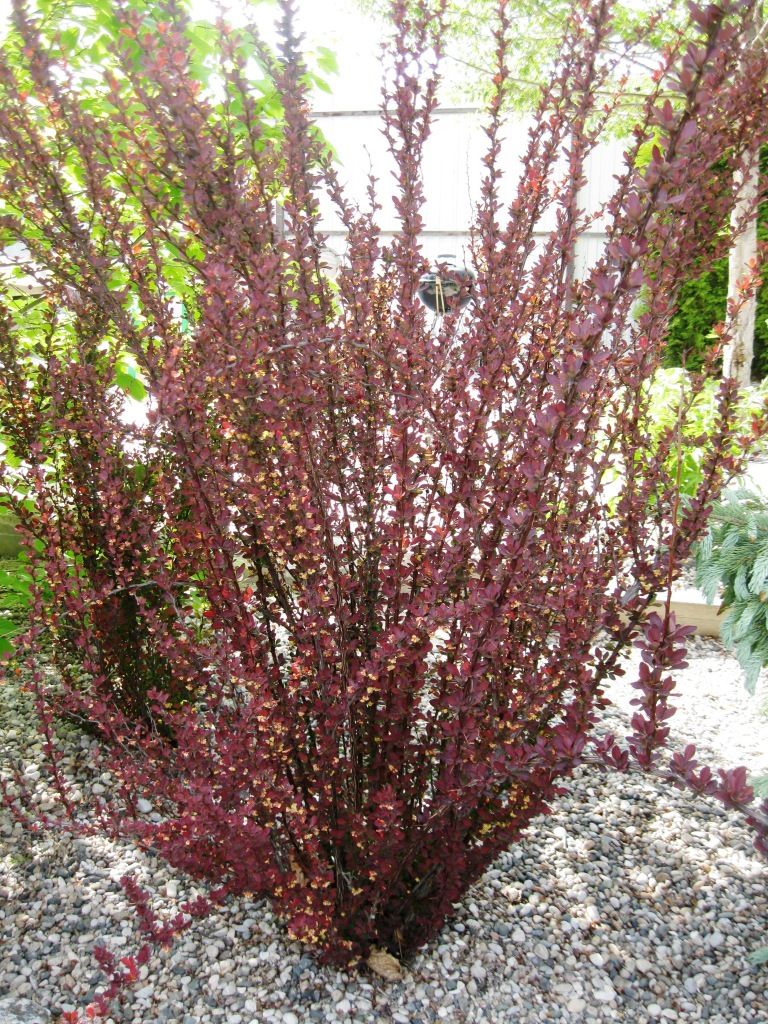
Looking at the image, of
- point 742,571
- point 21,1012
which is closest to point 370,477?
point 21,1012

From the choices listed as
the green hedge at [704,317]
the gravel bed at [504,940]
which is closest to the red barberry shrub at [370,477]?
the gravel bed at [504,940]

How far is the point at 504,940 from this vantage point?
229 centimetres

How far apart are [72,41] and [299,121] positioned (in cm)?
187

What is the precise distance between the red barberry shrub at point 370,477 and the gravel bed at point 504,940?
6.7 inches

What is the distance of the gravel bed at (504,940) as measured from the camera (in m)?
2.07

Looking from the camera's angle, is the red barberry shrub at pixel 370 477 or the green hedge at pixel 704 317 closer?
the red barberry shrub at pixel 370 477

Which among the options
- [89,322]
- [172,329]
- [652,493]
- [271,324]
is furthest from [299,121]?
[652,493]

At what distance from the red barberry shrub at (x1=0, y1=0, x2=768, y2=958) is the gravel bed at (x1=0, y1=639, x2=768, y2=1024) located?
0.17 metres

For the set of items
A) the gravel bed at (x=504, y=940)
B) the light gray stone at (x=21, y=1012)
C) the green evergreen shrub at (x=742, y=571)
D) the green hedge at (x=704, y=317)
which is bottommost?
the gravel bed at (x=504, y=940)

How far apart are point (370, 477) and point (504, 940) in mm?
1332

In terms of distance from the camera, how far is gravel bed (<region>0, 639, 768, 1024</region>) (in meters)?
2.07

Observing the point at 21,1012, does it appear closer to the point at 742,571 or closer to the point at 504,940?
the point at 504,940

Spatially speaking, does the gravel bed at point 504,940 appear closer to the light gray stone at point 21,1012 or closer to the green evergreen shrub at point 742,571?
the light gray stone at point 21,1012

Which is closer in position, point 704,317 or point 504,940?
point 504,940
